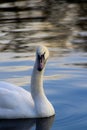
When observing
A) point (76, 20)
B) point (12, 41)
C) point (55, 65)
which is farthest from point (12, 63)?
point (76, 20)

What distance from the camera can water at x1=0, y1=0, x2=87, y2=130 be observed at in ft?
31.3

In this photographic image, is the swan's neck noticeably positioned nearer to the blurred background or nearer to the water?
the water

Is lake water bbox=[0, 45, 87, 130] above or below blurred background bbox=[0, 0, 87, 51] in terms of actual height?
above

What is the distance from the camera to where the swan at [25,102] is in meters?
9.80

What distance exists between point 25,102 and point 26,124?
1.65 feet

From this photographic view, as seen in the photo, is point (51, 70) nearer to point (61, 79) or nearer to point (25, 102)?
point (61, 79)

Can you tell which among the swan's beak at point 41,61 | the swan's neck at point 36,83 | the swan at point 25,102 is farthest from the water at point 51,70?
the swan's beak at point 41,61

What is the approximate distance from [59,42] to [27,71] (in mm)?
4049

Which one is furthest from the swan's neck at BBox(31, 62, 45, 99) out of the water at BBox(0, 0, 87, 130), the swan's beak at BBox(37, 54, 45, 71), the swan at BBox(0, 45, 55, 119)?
the water at BBox(0, 0, 87, 130)

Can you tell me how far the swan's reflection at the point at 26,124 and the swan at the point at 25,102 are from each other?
99 millimetres

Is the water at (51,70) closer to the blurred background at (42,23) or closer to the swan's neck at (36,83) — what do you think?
the blurred background at (42,23)

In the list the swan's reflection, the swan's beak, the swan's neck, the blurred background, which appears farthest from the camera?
the blurred background

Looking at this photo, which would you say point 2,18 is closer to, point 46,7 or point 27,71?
point 46,7

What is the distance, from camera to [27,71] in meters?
12.3
